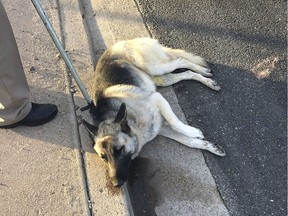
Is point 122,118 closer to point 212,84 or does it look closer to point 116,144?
point 116,144

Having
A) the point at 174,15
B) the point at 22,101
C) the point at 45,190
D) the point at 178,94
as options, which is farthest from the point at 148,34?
the point at 45,190

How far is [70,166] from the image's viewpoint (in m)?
3.71

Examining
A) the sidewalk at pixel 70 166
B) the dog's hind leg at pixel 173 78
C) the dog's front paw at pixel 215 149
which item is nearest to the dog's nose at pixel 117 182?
the sidewalk at pixel 70 166

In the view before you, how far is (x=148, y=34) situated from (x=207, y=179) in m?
1.94

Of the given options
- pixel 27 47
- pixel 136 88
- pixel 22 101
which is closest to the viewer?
pixel 22 101

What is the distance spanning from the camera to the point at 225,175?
3.67 meters

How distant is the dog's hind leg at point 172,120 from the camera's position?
387cm

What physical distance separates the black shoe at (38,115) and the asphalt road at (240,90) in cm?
125

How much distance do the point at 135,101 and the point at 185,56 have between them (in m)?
0.84

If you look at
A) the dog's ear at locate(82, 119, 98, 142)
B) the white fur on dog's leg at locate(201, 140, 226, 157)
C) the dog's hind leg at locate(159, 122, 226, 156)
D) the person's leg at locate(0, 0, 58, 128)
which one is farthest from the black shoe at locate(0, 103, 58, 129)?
the white fur on dog's leg at locate(201, 140, 226, 157)

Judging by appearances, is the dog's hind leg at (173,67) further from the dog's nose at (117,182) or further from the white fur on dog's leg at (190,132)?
the dog's nose at (117,182)

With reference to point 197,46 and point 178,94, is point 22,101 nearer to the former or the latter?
point 178,94

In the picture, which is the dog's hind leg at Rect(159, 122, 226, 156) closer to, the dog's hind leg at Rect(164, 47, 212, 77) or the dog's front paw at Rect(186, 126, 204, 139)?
the dog's front paw at Rect(186, 126, 204, 139)

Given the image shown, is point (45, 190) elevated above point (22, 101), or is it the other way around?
point (22, 101)
